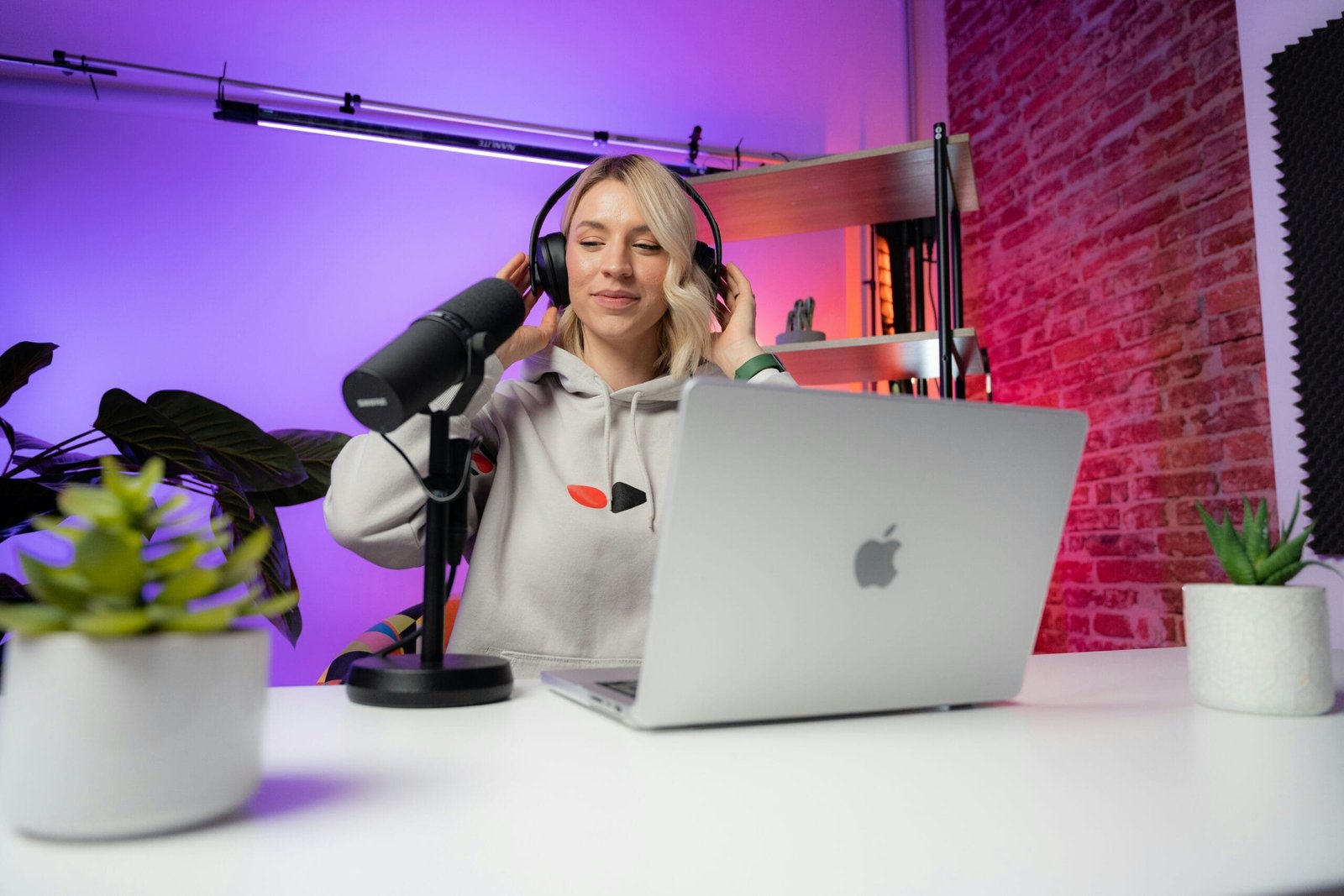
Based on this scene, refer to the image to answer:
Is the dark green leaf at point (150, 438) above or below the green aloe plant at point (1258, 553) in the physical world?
above

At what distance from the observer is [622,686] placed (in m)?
0.84

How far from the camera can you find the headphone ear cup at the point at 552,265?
1.60 m

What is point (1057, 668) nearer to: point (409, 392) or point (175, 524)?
point (409, 392)

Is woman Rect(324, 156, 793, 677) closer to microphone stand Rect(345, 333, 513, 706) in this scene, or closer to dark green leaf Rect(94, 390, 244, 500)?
microphone stand Rect(345, 333, 513, 706)

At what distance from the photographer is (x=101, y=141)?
118 inches

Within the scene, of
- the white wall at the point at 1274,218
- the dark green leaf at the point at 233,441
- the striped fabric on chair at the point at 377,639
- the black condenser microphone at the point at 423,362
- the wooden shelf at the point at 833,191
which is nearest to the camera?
the black condenser microphone at the point at 423,362

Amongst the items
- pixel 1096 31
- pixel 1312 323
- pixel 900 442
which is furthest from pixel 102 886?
pixel 1096 31

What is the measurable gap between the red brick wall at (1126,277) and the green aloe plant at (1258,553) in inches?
76.8

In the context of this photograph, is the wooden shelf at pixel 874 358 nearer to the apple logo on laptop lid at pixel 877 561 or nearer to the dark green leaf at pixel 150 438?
the dark green leaf at pixel 150 438

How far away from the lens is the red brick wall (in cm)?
271

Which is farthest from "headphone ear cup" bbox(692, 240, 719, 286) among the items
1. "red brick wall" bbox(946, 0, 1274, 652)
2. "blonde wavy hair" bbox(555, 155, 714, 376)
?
"red brick wall" bbox(946, 0, 1274, 652)

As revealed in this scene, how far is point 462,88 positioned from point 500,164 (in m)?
0.30

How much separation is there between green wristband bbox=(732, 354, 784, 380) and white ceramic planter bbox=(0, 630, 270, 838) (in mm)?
1190

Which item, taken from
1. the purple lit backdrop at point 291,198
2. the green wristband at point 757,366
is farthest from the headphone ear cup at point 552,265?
the purple lit backdrop at point 291,198
